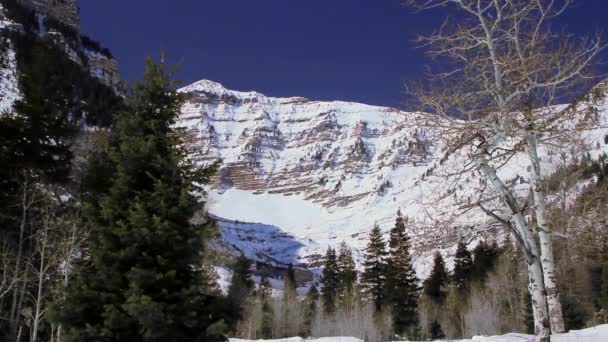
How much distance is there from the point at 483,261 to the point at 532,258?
50.0m

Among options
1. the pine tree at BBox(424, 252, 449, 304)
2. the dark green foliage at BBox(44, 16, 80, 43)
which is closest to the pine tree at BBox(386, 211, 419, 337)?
the pine tree at BBox(424, 252, 449, 304)

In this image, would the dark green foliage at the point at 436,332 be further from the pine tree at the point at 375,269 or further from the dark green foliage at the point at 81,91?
the dark green foliage at the point at 81,91

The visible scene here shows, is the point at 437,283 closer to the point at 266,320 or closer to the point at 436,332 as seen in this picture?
the point at 436,332

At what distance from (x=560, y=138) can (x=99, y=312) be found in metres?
9.73

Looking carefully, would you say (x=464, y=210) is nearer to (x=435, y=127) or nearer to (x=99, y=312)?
(x=435, y=127)

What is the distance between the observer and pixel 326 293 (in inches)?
2437

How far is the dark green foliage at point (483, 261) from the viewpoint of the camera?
54188 millimetres

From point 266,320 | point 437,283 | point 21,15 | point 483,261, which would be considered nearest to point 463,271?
point 483,261

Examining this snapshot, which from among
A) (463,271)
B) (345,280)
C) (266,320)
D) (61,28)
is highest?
(61,28)

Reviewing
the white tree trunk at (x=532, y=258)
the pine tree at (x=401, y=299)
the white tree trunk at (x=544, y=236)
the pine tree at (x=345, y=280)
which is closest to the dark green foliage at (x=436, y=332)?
the pine tree at (x=401, y=299)

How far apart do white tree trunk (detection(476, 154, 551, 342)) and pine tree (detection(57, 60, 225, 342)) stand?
576 centimetres

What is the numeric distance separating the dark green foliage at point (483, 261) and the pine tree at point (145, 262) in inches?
1895

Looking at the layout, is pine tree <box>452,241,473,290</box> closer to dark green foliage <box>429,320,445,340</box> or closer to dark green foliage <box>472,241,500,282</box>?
dark green foliage <box>472,241,500,282</box>

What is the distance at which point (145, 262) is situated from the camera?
34.1ft
